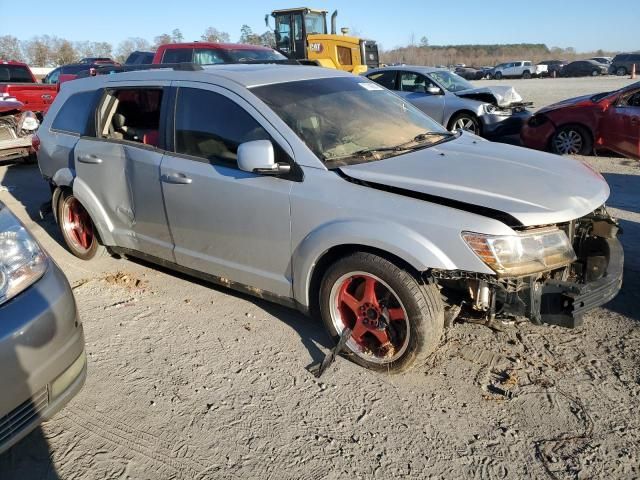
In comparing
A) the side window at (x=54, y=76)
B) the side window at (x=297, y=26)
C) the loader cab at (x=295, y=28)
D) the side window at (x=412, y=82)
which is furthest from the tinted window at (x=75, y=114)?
the side window at (x=54, y=76)

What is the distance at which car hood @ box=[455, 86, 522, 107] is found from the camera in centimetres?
1079

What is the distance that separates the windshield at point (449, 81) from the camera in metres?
11.3

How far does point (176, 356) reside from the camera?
341 centimetres

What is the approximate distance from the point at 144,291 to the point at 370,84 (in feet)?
8.49

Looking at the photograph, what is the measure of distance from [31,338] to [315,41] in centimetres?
1512

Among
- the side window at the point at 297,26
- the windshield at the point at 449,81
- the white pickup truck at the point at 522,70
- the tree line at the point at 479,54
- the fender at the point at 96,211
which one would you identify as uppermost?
the tree line at the point at 479,54

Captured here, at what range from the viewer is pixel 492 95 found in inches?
425

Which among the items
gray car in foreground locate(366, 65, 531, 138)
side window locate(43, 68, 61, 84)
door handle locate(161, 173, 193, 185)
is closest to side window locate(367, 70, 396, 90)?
gray car in foreground locate(366, 65, 531, 138)

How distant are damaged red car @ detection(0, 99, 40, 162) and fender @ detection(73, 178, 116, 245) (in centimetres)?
515

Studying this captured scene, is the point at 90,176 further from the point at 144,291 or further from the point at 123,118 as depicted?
the point at 144,291

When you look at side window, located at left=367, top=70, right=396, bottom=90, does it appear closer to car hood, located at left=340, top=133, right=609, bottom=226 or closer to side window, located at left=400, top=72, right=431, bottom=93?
side window, located at left=400, top=72, right=431, bottom=93

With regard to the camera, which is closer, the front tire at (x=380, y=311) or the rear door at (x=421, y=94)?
the front tire at (x=380, y=311)

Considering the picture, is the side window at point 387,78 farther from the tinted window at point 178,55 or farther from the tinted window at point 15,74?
the tinted window at point 15,74

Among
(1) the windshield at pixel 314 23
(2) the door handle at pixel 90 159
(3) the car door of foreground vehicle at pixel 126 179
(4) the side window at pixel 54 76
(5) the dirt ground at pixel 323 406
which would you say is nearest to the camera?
(5) the dirt ground at pixel 323 406
